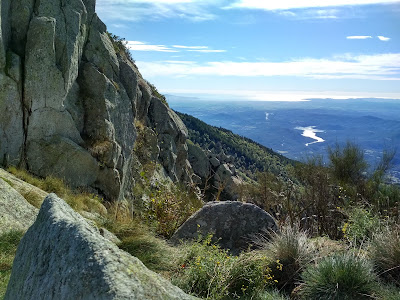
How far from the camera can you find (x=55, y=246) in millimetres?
3162

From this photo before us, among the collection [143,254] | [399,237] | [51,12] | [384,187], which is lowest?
[384,187]

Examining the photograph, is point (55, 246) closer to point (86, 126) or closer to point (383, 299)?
point (383, 299)

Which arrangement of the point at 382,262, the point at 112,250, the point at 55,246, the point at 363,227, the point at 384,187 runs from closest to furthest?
the point at 112,250 → the point at 55,246 → the point at 382,262 → the point at 363,227 → the point at 384,187

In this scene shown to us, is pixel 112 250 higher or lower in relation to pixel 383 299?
higher

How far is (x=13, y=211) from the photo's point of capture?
732 centimetres

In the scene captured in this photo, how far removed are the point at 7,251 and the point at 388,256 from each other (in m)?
6.57

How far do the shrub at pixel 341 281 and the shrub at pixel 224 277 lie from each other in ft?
2.13

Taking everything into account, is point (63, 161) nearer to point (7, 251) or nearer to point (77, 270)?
point (7, 251)

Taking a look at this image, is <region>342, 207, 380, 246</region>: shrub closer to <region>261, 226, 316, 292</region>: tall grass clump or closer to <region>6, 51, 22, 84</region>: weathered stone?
<region>261, 226, 316, 292</region>: tall grass clump

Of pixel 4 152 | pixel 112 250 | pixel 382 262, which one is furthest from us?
pixel 4 152

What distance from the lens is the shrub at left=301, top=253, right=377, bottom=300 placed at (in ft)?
16.9

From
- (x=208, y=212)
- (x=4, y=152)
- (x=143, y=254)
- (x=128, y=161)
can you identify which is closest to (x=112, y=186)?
(x=128, y=161)

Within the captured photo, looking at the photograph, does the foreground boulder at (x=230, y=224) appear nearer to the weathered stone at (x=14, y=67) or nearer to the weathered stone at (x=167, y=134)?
the weathered stone at (x=14, y=67)

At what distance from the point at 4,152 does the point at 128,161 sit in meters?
6.13
